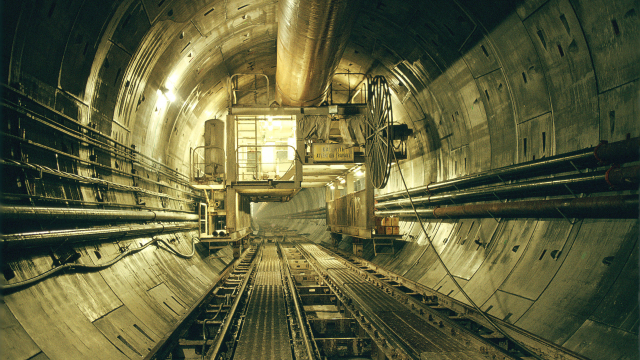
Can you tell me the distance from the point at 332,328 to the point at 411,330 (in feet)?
4.44

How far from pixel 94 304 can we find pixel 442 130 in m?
8.29

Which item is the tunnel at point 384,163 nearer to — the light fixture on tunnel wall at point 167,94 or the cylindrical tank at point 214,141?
the light fixture on tunnel wall at point 167,94

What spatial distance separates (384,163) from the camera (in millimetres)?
7117

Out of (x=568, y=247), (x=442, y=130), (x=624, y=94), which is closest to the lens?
(x=624, y=94)

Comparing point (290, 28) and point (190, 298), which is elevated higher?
point (290, 28)

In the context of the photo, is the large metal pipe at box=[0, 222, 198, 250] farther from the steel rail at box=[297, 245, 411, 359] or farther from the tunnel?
the steel rail at box=[297, 245, 411, 359]

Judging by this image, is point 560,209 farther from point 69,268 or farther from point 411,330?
point 69,268

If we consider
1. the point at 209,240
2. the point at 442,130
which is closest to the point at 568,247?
the point at 442,130

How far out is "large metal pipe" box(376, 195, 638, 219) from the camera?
3.91 meters

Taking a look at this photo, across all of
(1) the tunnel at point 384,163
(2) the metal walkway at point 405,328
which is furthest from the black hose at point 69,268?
(2) the metal walkway at point 405,328

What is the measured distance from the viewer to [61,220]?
4.55 m

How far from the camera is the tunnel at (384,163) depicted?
12.9 feet

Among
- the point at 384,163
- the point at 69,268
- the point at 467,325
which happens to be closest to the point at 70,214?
the point at 69,268

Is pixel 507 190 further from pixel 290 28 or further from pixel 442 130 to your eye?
pixel 290 28
